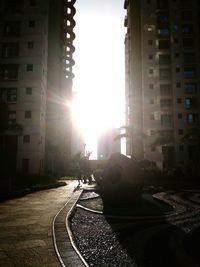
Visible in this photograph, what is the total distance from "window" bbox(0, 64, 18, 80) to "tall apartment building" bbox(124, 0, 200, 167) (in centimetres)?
2073

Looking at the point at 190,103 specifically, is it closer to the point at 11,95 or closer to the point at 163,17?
the point at 163,17

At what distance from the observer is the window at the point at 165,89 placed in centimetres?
4009

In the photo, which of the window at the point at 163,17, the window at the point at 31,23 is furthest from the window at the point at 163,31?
→ the window at the point at 31,23

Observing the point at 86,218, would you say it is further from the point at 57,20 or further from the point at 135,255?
the point at 57,20

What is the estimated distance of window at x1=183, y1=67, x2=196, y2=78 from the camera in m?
39.4

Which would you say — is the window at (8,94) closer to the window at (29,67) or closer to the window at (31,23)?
the window at (29,67)

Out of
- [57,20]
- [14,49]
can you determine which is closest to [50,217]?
[14,49]

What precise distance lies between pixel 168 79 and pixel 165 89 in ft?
6.73

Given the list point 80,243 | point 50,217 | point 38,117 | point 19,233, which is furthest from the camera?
point 38,117

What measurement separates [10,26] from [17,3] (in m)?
3.89

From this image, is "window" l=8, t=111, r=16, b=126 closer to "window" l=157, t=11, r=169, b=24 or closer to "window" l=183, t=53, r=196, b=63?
"window" l=183, t=53, r=196, b=63

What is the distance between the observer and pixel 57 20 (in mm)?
46969

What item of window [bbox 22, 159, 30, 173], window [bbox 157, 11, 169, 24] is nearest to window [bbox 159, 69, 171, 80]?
window [bbox 157, 11, 169, 24]

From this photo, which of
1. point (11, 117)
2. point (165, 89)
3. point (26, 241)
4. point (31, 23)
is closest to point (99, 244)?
point (26, 241)
